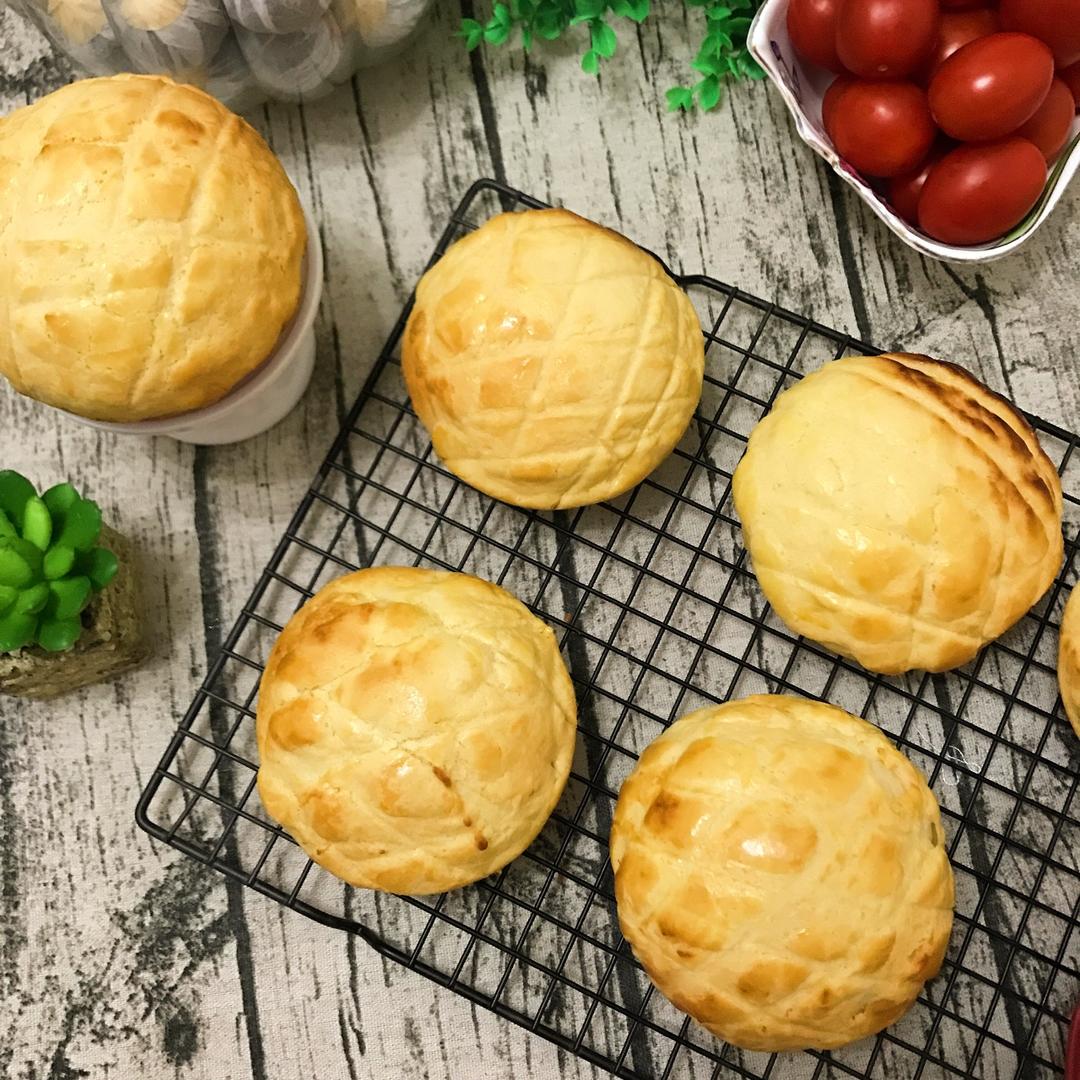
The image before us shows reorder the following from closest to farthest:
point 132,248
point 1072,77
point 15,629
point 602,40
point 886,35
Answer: point 132,248
point 15,629
point 886,35
point 1072,77
point 602,40

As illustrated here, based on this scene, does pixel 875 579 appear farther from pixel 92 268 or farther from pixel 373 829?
pixel 92 268

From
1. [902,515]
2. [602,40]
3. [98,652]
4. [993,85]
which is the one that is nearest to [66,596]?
[98,652]

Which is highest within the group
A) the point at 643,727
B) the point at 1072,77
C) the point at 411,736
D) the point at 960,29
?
the point at 960,29

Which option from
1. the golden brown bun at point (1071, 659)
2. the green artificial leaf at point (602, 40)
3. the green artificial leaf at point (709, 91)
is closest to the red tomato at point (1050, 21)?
the green artificial leaf at point (709, 91)

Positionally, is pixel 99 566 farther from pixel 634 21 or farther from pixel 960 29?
pixel 960 29

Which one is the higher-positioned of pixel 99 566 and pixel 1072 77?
pixel 1072 77

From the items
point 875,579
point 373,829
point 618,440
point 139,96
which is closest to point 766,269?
point 618,440

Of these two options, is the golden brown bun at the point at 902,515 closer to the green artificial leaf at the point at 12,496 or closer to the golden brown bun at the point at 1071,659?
the golden brown bun at the point at 1071,659
